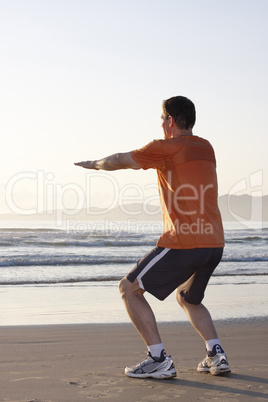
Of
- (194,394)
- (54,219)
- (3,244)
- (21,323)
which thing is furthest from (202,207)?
(54,219)

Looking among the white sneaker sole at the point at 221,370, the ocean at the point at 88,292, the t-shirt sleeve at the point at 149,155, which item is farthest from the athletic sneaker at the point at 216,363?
the ocean at the point at 88,292

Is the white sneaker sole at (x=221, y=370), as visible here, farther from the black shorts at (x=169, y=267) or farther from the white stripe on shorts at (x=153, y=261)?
the white stripe on shorts at (x=153, y=261)

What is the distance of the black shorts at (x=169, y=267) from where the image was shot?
12.1 feet

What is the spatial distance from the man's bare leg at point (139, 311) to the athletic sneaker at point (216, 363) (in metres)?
0.40

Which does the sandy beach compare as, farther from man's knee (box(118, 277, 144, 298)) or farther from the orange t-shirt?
the orange t-shirt

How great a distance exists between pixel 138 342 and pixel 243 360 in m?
1.15

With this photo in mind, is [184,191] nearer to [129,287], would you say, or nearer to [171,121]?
[171,121]

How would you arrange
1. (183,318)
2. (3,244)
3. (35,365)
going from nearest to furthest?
1. (35,365)
2. (183,318)
3. (3,244)

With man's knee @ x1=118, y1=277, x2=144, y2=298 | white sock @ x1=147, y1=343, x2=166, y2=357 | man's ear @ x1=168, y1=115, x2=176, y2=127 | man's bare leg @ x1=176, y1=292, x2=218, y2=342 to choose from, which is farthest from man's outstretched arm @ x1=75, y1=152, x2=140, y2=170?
white sock @ x1=147, y1=343, x2=166, y2=357

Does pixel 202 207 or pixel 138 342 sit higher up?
pixel 202 207

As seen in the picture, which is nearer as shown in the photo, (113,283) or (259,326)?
(259,326)

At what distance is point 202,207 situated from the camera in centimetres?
369

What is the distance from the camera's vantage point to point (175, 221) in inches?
144

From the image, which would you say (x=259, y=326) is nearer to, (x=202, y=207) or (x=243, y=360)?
(x=243, y=360)
